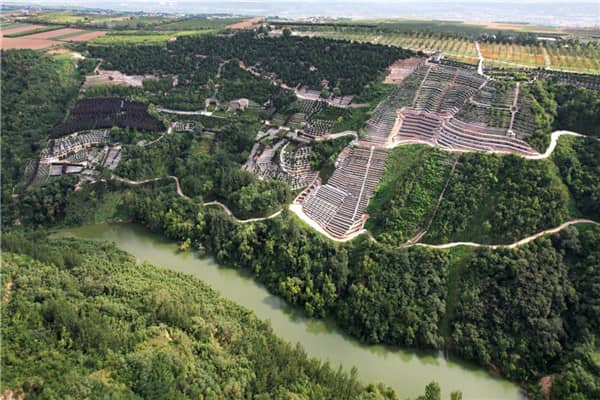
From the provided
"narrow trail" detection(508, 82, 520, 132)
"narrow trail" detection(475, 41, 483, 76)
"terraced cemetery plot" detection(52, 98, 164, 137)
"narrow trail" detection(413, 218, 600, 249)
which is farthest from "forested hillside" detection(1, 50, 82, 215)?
"narrow trail" detection(475, 41, 483, 76)

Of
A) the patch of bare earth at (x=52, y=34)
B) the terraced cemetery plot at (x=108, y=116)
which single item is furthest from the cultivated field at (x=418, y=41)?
the patch of bare earth at (x=52, y=34)

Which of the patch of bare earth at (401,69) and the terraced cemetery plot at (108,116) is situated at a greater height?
the patch of bare earth at (401,69)

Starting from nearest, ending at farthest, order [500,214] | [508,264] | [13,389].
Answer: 1. [13,389]
2. [508,264]
3. [500,214]

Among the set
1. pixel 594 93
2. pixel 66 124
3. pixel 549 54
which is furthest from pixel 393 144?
pixel 66 124

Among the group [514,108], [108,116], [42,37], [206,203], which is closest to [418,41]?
[514,108]

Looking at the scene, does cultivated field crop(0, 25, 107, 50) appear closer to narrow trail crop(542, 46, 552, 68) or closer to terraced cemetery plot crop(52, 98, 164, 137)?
terraced cemetery plot crop(52, 98, 164, 137)

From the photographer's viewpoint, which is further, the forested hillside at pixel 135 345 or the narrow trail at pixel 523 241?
the narrow trail at pixel 523 241

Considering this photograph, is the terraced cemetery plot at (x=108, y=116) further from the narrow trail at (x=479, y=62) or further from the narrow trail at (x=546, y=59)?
the narrow trail at (x=546, y=59)

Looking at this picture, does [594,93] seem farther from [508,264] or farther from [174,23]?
[174,23]
